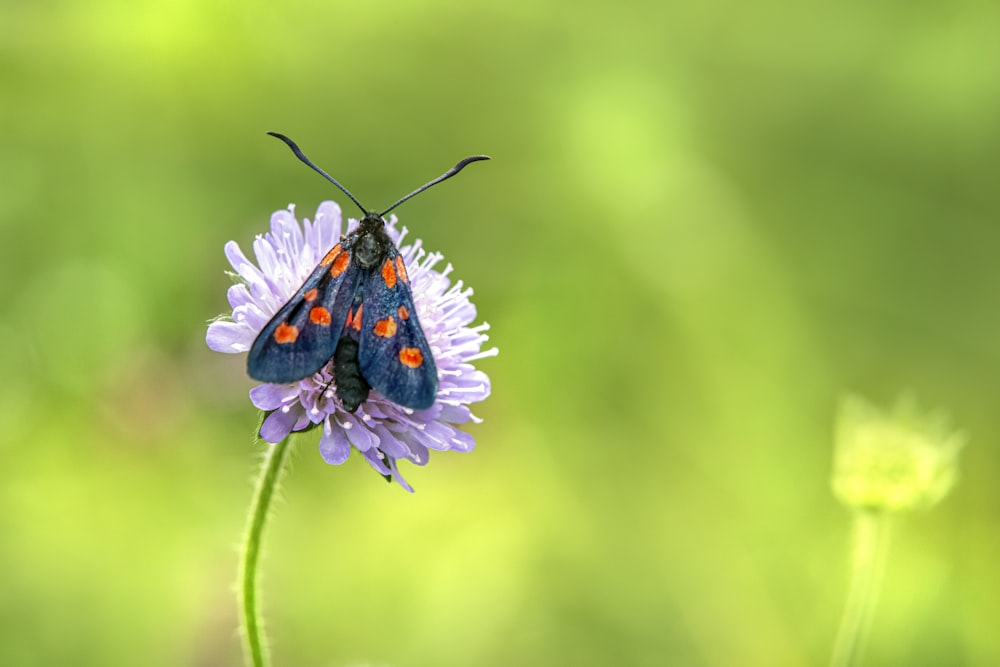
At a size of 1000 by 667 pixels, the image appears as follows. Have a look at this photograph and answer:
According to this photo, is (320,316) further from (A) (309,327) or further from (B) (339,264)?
(B) (339,264)

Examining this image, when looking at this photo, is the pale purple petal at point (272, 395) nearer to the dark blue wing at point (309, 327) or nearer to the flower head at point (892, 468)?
the dark blue wing at point (309, 327)

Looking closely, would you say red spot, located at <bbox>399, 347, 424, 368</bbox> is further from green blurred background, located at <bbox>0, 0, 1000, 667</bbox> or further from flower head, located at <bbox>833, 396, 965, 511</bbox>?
green blurred background, located at <bbox>0, 0, 1000, 667</bbox>

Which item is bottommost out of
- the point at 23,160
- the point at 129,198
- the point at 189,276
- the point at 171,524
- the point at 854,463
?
the point at 854,463

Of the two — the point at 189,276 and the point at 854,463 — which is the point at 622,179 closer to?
the point at 189,276

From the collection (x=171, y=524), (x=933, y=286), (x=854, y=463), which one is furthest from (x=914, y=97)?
(x=171, y=524)

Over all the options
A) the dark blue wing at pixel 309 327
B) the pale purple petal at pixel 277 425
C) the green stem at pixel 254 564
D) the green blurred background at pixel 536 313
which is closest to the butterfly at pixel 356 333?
the dark blue wing at pixel 309 327
